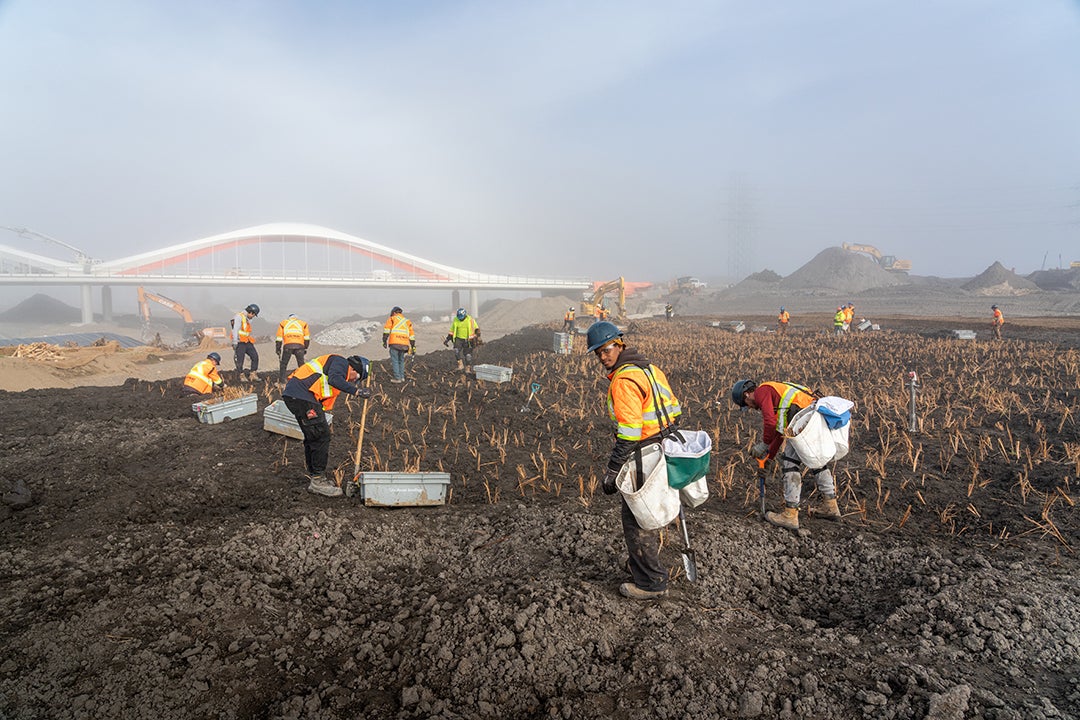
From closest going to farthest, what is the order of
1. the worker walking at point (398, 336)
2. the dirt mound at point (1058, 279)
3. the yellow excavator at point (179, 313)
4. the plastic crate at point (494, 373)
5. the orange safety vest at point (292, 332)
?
the worker walking at point (398, 336) < the orange safety vest at point (292, 332) < the plastic crate at point (494, 373) < the yellow excavator at point (179, 313) < the dirt mound at point (1058, 279)

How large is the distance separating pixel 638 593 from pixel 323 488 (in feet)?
10.8

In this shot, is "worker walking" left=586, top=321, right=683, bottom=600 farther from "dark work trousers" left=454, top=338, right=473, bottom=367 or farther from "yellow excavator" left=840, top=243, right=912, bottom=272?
"yellow excavator" left=840, top=243, right=912, bottom=272

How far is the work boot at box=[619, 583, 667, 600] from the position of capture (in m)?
3.34

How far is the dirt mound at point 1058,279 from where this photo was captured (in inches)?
2008

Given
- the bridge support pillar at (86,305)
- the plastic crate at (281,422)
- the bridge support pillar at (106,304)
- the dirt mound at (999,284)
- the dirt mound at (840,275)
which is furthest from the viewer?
the dirt mound at (840,275)

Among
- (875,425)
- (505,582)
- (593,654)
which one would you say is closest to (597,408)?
(875,425)

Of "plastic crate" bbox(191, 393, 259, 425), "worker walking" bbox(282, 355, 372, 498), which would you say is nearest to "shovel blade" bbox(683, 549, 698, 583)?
"worker walking" bbox(282, 355, 372, 498)

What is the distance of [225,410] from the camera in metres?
7.89

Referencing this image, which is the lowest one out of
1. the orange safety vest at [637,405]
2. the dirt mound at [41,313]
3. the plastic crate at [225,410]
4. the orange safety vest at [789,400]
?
the plastic crate at [225,410]

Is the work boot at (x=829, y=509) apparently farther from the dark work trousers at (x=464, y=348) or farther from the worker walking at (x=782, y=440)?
the dark work trousers at (x=464, y=348)

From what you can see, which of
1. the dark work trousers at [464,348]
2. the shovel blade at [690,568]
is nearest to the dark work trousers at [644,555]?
the shovel blade at [690,568]

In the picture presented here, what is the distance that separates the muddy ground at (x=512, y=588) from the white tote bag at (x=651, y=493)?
562mm

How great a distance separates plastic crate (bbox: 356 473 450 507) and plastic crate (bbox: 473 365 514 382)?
5.82m

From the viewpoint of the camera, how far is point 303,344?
35.1ft
